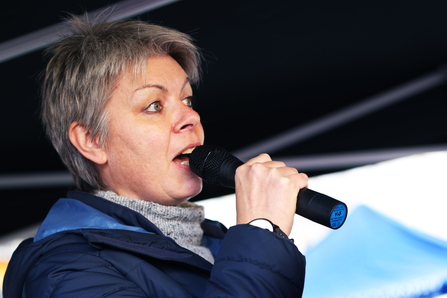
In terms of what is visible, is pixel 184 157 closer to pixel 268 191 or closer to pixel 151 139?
pixel 151 139

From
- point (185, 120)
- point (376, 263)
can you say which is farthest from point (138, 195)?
point (376, 263)

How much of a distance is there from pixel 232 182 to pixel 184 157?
0.78ft

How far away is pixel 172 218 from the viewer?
113cm

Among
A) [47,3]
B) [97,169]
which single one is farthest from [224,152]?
[47,3]

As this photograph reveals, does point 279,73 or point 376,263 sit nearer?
point 376,263

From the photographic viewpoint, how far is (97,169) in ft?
3.92

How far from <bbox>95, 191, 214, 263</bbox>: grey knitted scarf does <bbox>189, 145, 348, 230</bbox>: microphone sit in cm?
17

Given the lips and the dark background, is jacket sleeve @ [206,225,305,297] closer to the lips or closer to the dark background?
the lips

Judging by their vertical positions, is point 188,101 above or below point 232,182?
above

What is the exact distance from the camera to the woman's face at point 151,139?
3.50 feet

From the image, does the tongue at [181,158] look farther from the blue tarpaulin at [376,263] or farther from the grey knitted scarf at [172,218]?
the blue tarpaulin at [376,263]

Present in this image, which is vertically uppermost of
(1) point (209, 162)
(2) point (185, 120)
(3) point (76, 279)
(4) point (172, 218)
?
(2) point (185, 120)

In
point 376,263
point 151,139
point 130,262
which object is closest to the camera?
point 130,262

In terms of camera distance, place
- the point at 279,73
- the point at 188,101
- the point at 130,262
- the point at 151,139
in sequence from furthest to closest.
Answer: the point at 279,73 < the point at 188,101 < the point at 151,139 < the point at 130,262
